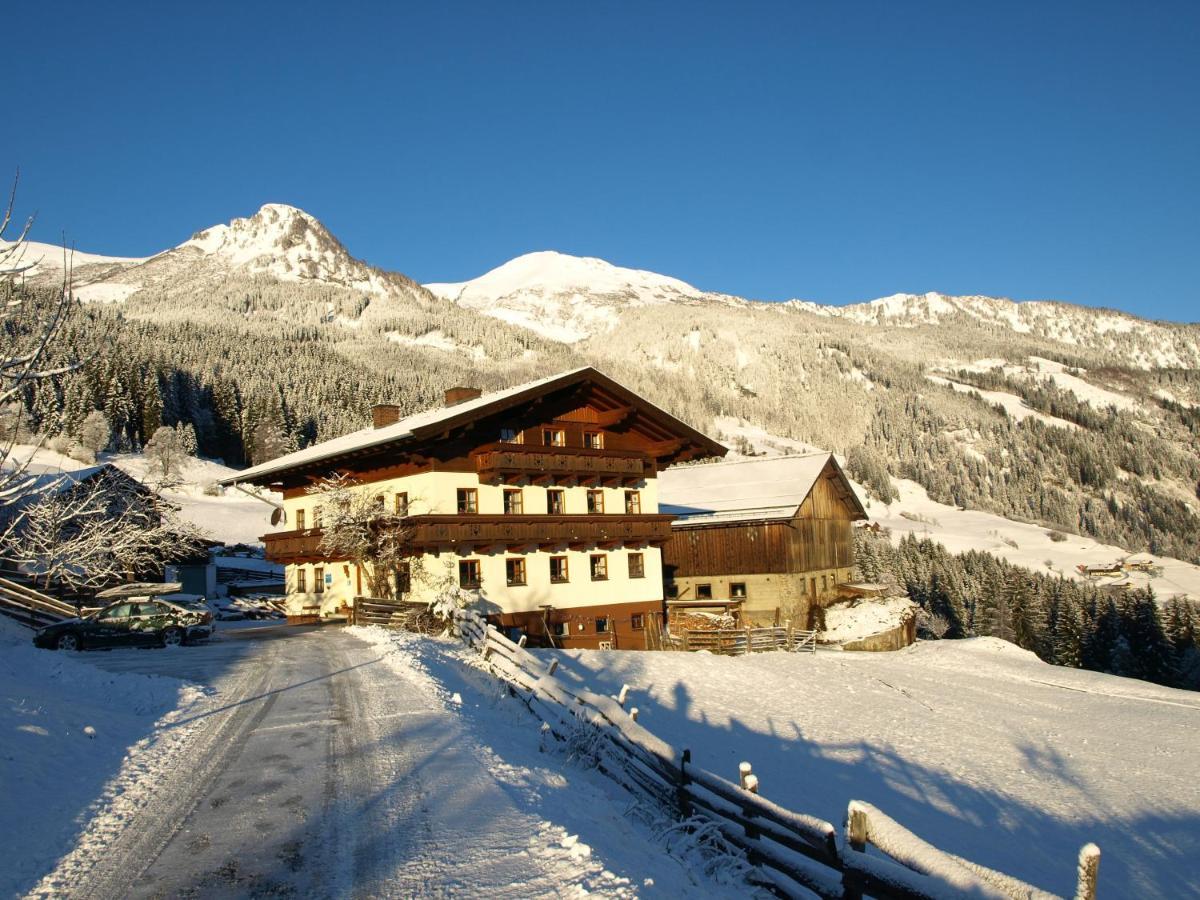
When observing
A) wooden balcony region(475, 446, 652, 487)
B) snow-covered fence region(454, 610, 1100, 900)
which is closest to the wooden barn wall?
wooden balcony region(475, 446, 652, 487)

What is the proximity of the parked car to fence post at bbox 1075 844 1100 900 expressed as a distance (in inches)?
1034

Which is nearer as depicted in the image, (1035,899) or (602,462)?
(1035,899)

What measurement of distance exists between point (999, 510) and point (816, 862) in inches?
7429

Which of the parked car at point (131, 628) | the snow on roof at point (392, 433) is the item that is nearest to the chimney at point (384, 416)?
the snow on roof at point (392, 433)

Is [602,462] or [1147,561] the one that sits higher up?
[602,462]

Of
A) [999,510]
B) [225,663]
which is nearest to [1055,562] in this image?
[999,510]

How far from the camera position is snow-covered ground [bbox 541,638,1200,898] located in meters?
15.8

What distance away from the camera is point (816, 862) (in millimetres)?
9172

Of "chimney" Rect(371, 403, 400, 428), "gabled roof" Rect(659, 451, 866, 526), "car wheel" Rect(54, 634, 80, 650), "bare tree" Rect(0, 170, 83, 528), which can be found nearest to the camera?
"bare tree" Rect(0, 170, 83, 528)

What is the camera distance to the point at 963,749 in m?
22.2

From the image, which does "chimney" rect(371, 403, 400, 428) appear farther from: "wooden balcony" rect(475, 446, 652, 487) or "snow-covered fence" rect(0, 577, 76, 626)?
"snow-covered fence" rect(0, 577, 76, 626)

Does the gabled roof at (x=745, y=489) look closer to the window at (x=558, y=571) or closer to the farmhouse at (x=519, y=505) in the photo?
the farmhouse at (x=519, y=505)

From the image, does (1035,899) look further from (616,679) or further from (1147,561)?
(1147,561)

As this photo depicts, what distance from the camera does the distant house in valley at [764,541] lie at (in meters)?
45.2
